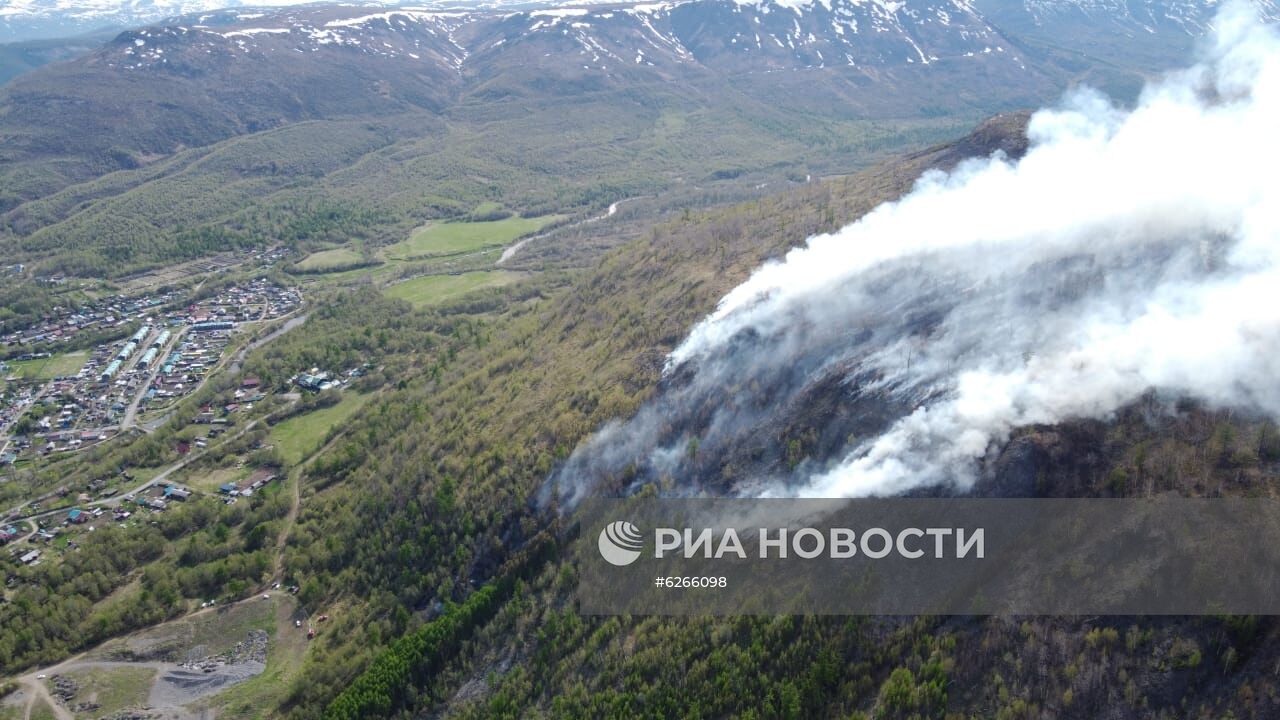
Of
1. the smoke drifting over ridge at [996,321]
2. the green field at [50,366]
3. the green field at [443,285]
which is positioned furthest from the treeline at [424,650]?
the green field at [50,366]

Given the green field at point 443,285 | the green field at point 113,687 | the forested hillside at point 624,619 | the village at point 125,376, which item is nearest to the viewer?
the forested hillside at point 624,619

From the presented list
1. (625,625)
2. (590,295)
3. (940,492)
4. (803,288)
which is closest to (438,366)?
(590,295)

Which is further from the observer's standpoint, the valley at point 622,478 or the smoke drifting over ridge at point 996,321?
the smoke drifting over ridge at point 996,321

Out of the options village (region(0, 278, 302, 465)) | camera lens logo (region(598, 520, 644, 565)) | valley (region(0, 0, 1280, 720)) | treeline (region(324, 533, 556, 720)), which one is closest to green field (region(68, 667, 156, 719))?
valley (region(0, 0, 1280, 720))

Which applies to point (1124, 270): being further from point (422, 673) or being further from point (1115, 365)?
point (422, 673)

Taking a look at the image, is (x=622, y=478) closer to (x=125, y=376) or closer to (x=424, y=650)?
(x=424, y=650)

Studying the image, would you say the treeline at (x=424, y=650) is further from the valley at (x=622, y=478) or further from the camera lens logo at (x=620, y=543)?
the camera lens logo at (x=620, y=543)

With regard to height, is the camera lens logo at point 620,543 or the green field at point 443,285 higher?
the camera lens logo at point 620,543
